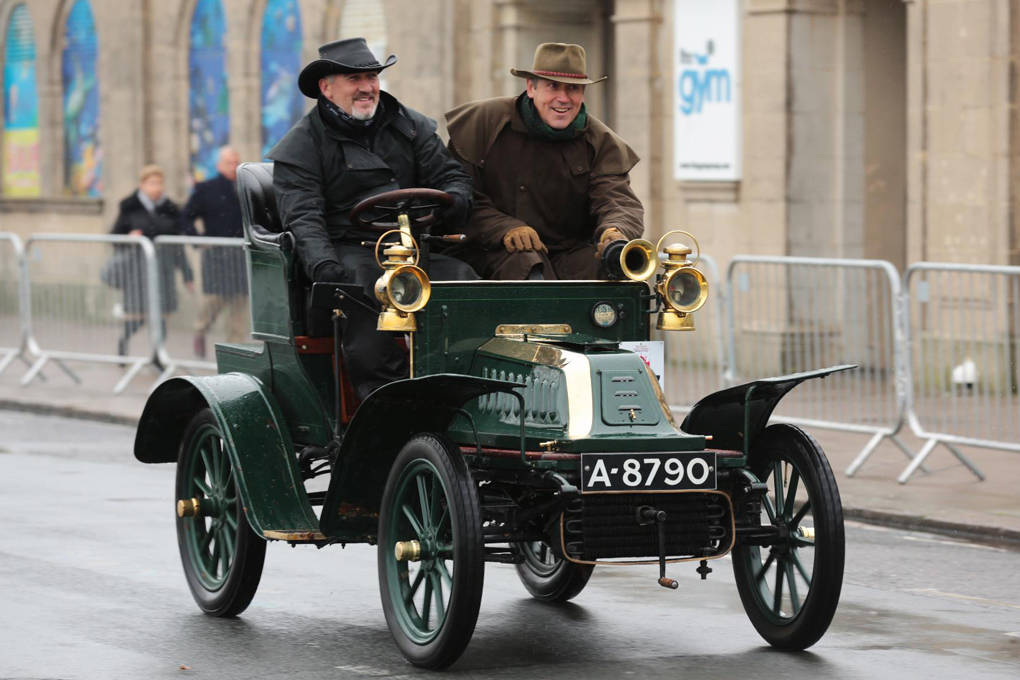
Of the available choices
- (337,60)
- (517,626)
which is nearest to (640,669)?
(517,626)

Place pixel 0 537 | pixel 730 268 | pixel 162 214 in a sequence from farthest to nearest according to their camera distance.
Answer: pixel 162 214, pixel 730 268, pixel 0 537

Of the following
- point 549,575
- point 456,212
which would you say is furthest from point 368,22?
point 456,212

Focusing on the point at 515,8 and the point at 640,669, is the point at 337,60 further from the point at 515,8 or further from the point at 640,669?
the point at 515,8

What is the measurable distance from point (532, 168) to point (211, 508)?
5.90ft

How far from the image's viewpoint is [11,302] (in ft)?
57.9

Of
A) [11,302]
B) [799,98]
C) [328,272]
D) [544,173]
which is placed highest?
[799,98]

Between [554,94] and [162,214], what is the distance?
11.2 meters

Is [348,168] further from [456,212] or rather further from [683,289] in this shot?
[683,289]

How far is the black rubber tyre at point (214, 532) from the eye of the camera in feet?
25.9

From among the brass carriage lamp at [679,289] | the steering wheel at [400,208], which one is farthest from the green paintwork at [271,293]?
the brass carriage lamp at [679,289]

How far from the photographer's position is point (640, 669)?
7.04 meters

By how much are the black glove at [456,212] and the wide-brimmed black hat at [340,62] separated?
560 mm

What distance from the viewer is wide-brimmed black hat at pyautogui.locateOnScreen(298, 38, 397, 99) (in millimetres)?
7832

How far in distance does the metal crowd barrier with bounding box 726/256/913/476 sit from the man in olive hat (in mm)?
4305
